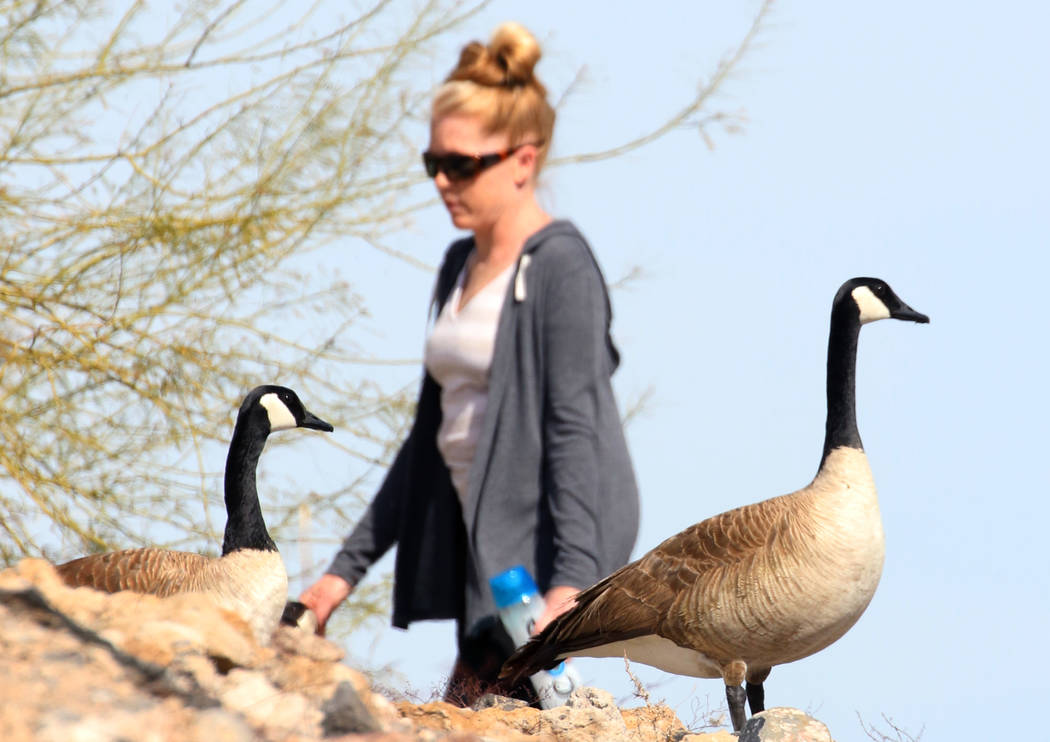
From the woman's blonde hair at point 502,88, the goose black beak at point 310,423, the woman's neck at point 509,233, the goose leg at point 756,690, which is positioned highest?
the woman's blonde hair at point 502,88

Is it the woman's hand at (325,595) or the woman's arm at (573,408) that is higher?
the woman's arm at (573,408)

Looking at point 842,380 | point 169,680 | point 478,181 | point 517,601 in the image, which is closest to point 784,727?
point 517,601

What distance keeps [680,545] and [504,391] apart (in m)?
0.84

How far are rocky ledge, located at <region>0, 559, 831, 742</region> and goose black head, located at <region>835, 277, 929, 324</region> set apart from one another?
5.11ft

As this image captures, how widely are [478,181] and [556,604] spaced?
5.45 ft

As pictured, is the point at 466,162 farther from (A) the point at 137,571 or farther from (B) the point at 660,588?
(A) the point at 137,571

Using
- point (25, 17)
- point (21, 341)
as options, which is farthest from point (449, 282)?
point (25, 17)

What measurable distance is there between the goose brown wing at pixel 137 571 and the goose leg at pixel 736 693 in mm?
1800

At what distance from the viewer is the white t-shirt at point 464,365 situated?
4.89 meters

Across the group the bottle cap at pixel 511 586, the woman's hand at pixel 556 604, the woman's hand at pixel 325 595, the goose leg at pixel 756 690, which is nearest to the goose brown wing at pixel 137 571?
the woman's hand at pixel 325 595

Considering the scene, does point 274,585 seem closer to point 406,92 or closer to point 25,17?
point 406,92

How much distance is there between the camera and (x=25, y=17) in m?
7.53

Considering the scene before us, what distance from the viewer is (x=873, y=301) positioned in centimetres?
475

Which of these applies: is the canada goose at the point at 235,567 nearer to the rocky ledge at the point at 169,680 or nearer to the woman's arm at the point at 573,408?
the rocky ledge at the point at 169,680
